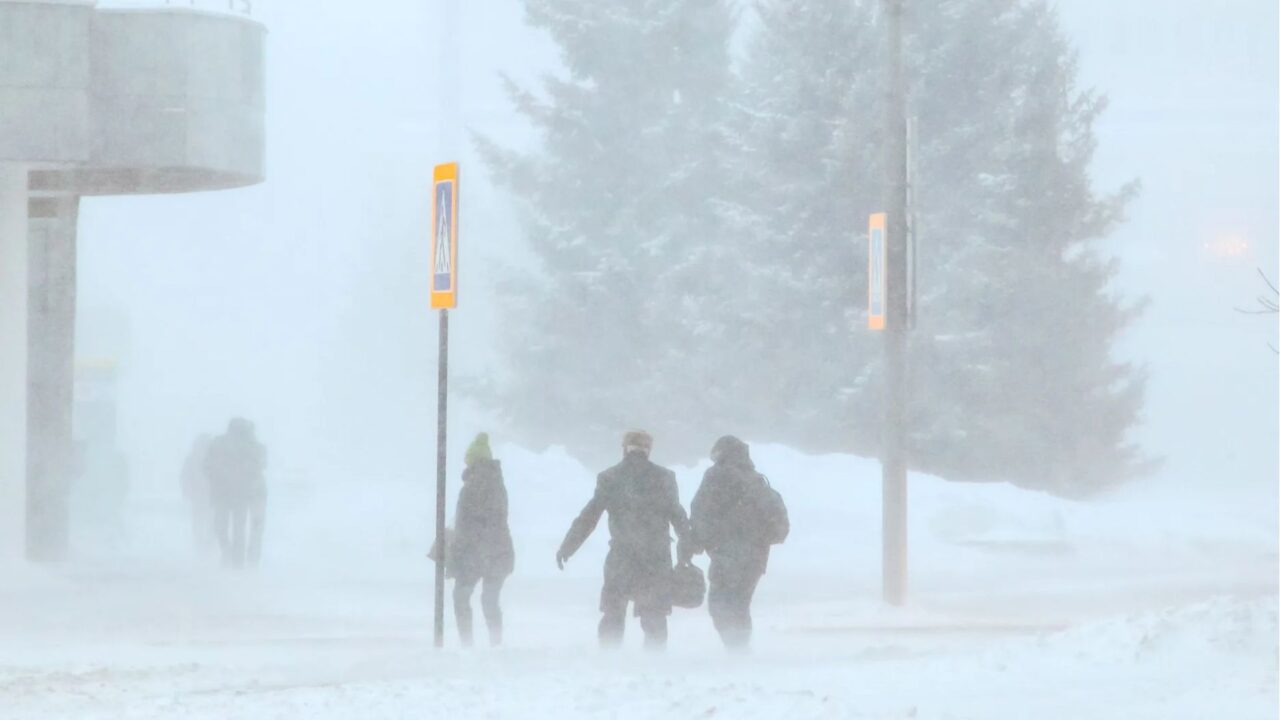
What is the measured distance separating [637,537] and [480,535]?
1.44 m

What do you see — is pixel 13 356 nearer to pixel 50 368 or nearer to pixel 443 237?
pixel 50 368

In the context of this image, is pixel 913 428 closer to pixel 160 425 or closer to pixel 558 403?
pixel 558 403

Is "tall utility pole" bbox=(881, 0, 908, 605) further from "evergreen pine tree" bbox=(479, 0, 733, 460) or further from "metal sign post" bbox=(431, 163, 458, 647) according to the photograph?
"evergreen pine tree" bbox=(479, 0, 733, 460)

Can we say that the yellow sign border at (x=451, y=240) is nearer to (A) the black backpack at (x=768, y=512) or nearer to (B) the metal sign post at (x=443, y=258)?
(B) the metal sign post at (x=443, y=258)

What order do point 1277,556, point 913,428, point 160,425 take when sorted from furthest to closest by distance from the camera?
1. point 160,425
2. point 913,428
3. point 1277,556

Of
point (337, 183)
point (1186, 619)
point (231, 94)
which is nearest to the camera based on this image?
point (1186, 619)

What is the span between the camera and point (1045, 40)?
2817cm

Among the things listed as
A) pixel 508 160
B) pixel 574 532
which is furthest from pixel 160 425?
pixel 574 532

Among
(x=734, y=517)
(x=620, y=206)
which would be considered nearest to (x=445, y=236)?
(x=734, y=517)

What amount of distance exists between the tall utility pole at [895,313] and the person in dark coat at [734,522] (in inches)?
141

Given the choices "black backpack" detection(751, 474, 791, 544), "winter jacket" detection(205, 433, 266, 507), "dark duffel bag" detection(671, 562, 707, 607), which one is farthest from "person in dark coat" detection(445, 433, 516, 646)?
"winter jacket" detection(205, 433, 266, 507)

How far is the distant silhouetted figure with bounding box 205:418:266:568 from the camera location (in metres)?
18.5

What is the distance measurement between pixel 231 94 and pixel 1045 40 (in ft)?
52.3

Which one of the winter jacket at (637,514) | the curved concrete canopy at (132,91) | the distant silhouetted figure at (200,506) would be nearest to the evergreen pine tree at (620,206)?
the distant silhouetted figure at (200,506)
